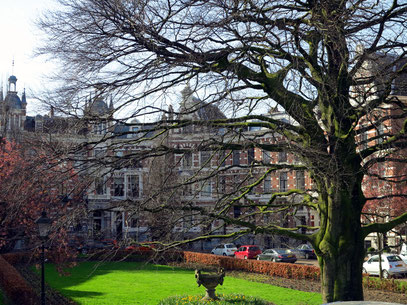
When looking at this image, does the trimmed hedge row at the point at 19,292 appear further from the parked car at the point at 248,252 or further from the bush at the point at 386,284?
Result: the parked car at the point at 248,252

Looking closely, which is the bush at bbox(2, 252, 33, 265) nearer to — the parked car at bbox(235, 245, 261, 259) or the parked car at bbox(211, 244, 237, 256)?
the parked car at bbox(211, 244, 237, 256)

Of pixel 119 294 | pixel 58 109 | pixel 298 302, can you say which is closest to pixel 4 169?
pixel 119 294

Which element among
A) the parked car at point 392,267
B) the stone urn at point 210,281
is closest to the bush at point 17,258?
the stone urn at point 210,281

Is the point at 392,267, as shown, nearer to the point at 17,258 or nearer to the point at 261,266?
the point at 261,266

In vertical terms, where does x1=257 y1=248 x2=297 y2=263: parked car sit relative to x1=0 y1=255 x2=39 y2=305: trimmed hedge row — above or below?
below

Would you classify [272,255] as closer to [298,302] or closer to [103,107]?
[298,302]

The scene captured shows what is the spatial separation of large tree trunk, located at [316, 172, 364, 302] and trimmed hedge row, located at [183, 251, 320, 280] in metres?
14.6

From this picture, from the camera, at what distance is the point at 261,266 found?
3062cm

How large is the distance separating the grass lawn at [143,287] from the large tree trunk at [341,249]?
689cm

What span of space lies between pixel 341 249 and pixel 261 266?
18.9 metres

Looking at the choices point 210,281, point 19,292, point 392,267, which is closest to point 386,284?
point 392,267

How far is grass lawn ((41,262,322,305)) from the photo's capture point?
20.9m

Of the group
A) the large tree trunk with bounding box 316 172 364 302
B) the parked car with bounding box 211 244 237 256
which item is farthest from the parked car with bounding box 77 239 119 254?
the parked car with bounding box 211 244 237 256

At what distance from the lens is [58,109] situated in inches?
425
